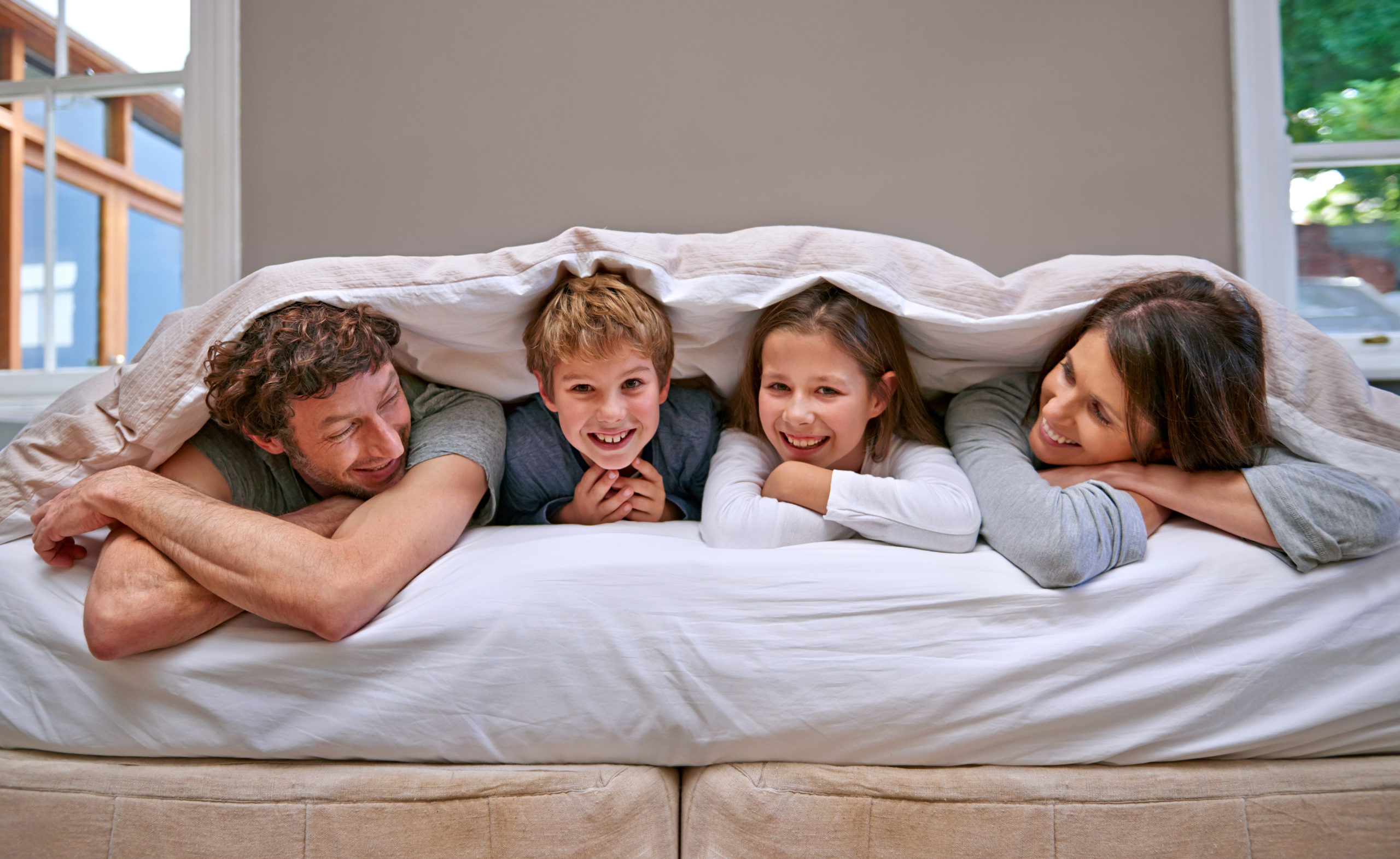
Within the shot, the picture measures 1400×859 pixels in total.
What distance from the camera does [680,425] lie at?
3.83 feet

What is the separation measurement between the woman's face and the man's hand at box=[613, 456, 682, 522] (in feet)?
1.84

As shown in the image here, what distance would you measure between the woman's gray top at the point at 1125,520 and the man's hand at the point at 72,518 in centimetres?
113

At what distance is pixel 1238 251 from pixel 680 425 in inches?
52.5

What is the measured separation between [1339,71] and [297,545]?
2348mm

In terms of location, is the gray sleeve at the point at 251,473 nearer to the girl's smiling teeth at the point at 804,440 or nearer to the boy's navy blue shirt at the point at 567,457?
the boy's navy blue shirt at the point at 567,457

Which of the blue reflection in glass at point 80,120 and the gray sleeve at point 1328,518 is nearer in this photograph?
the gray sleeve at point 1328,518

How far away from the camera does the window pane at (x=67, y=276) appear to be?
6.41 ft

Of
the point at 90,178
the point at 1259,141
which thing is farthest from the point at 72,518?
the point at 1259,141

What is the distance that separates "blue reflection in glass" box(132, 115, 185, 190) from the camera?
6.37 ft

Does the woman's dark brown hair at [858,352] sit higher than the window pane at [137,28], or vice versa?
the window pane at [137,28]

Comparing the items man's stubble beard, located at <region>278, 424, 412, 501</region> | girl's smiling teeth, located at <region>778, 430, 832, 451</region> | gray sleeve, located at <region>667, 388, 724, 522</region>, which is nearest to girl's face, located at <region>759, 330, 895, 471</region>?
girl's smiling teeth, located at <region>778, 430, 832, 451</region>

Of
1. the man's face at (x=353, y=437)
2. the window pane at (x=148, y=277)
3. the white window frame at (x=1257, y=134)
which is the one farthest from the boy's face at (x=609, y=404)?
the window pane at (x=148, y=277)

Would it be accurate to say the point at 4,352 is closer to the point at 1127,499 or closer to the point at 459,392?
the point at 459,392

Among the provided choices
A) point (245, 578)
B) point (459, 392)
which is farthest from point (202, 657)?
point (459, 392)
